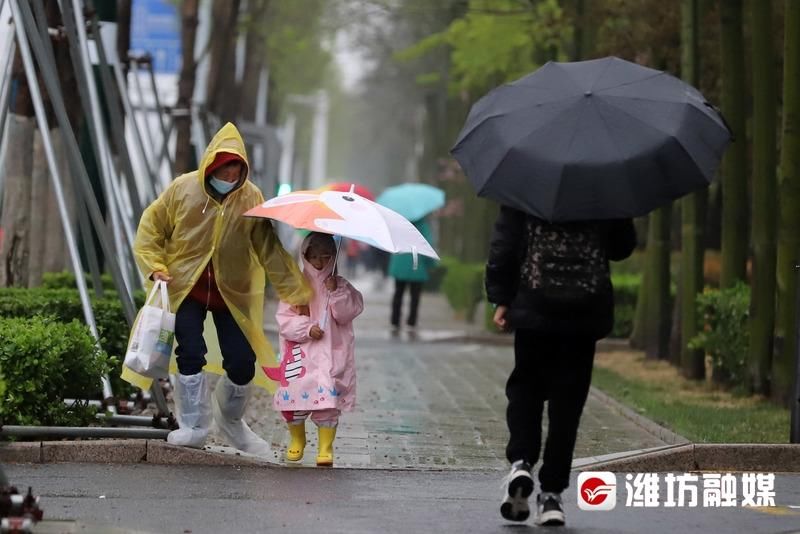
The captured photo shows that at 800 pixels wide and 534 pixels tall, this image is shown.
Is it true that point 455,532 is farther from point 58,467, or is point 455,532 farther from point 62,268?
point 62,268

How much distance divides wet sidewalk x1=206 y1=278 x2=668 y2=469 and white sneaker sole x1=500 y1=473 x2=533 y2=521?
238 centimetres

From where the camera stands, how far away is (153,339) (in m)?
9.68

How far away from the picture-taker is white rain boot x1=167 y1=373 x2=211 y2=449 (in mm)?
9945

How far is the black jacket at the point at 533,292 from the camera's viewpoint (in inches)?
308

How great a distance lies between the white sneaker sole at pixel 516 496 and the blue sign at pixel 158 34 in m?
25.4

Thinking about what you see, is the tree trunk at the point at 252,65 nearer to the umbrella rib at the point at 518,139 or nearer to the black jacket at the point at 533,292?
the black jacket at the point at 533,292

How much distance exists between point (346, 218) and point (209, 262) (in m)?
0.85

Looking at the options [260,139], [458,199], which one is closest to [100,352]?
[260,139]

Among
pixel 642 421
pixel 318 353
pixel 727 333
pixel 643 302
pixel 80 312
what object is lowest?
pixel 643 302

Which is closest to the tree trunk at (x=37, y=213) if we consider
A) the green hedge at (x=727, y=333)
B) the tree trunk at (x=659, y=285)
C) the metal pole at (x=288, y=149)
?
the green hedge at (x=727, y=333)

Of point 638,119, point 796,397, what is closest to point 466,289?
point 796,397

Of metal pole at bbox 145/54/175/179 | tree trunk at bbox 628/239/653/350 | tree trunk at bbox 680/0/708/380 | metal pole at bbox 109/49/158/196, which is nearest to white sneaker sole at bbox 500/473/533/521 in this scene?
metal pole at bbox 109/49/158/196

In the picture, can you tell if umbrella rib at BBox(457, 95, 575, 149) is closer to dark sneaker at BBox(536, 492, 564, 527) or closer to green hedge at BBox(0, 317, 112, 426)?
dark sneaker at BBox(536, 492, 564, 527)

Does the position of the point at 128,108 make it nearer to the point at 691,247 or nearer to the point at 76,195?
the point at 76,195
